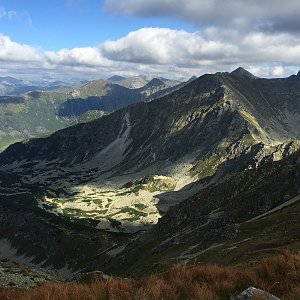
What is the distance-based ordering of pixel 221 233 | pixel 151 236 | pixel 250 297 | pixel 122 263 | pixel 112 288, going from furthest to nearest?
pixel 151 236, pixel 122 263, pixel 221 233, pixel 112 288, pixel 250 297

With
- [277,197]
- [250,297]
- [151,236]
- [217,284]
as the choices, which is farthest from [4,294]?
[151,236]

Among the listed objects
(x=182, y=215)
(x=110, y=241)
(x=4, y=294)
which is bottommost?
(x=110, y=241)

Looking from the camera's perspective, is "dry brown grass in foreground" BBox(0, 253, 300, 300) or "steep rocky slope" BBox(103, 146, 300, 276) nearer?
"dry brown grass in foreground" BBox(0, 253, 300, 300)

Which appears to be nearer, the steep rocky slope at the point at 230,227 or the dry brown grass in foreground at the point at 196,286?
the dry brown grass in foreground at the point at 196,286

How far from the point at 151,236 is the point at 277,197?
154 feet

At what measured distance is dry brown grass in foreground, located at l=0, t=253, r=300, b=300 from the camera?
14.7 metres

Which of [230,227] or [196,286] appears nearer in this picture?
[196,286]

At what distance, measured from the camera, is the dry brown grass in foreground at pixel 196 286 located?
48.2 ft

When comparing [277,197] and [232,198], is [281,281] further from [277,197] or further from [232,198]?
[232,198]

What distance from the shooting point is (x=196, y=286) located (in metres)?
15.2

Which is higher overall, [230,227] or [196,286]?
[196,286]

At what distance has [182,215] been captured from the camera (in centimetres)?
14388

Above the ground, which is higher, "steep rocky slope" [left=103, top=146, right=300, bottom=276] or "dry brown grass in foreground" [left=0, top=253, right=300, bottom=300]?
"dry brown grass in foreground" [left=0, top=253, right=300, bottom=300]

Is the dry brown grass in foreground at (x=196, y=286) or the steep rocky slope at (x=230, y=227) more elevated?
the dry brown grass in foreground at (x=196, y=286)
